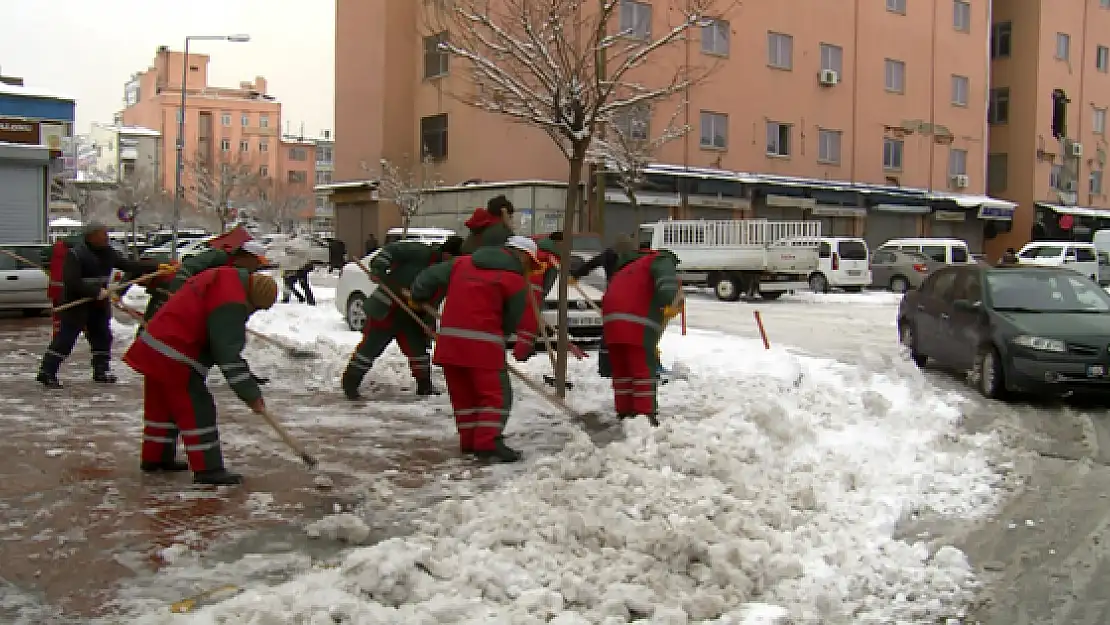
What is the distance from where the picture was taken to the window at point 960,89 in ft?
141

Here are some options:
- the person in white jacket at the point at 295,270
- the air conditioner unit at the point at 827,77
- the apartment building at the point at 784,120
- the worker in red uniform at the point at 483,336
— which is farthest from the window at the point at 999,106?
the worker in red uniform at the point at 483,336

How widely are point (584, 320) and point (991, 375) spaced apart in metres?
4.98

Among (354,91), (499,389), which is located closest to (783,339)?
(499,389)

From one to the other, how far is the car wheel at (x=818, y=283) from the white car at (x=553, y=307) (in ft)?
44.2

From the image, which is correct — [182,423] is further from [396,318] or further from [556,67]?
[556,67]

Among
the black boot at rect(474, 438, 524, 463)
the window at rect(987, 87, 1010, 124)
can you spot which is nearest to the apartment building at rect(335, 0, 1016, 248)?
the window at rect(987, 87, 1010, 124)

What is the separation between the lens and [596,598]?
419 cm

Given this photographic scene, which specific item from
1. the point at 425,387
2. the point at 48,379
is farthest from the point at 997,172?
the point at 48,379

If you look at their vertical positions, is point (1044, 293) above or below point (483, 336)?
above

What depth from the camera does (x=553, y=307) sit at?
12656mm

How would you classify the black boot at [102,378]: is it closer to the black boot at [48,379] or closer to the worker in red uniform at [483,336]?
the black boot at [48,379]

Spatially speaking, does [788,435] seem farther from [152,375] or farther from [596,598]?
[152,375]

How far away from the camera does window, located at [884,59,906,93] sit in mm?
40594

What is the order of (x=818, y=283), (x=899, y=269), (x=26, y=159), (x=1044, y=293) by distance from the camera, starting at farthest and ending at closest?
(x=899, y=269)
(x=818, y=283)
(x=26, y=159)
(x=1044, y=293)
